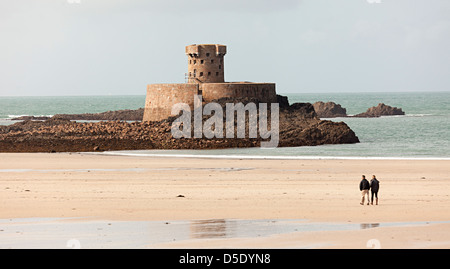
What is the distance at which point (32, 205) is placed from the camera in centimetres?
1895

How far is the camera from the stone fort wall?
162 feet

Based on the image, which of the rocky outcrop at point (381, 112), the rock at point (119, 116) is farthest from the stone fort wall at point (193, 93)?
the rocky outcrop at point (381, 112)

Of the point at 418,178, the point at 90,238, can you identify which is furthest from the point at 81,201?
the point at 418,178

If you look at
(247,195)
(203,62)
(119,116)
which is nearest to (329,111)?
(119,116)

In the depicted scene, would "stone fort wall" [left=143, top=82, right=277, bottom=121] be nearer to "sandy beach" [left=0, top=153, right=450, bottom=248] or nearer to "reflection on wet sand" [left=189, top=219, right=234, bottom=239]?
"sandy beach" [left=0, top=153, right=450, bottom=248]

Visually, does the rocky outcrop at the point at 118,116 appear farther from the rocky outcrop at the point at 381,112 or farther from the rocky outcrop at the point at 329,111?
the rocky outcrop at the point at 381,112

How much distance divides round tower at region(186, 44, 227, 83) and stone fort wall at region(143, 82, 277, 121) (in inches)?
50.2

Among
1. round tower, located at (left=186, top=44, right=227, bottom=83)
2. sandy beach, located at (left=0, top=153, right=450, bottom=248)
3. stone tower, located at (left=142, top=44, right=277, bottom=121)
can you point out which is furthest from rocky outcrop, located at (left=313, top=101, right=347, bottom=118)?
sandy beach, located at (left=0, top=153, right=450, bottom=248)

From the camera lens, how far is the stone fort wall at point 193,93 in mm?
49250

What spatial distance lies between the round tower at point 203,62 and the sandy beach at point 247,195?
772 inches

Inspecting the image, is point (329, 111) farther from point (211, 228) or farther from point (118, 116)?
point (211, 228)

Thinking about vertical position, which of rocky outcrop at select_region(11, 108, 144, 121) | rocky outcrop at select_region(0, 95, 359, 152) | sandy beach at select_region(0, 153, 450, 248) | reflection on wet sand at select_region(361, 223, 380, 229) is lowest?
reflection on wet sand at select_region(361, 223, 380, 229)
